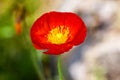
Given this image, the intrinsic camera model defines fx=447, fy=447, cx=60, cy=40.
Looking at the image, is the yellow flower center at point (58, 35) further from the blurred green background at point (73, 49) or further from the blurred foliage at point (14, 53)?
the blurred foliage at point (14, 53)

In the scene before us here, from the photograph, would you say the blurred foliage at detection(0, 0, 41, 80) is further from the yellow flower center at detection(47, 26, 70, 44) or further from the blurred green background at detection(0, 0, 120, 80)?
the yellow flower center at detection(47, 26, 70, 44)

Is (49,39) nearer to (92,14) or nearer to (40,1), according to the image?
(92,14)

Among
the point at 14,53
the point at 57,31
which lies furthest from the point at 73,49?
the point at 57,31

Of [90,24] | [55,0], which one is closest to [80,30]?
[90,24]

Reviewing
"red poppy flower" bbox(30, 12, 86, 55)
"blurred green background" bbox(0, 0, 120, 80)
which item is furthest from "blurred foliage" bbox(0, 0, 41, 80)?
"red poppy flower" bbox(30, 12, 86, 55)

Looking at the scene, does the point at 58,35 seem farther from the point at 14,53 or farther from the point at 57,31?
the point at 14,53

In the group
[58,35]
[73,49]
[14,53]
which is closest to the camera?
[58,35]

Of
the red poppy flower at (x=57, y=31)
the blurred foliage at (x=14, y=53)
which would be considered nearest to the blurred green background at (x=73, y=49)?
the blurred foliage at (x=14, y=53)
